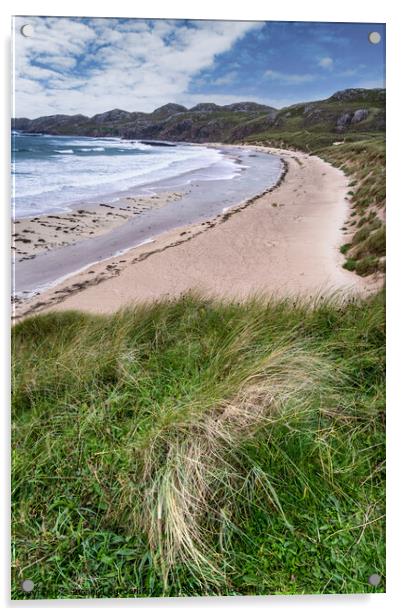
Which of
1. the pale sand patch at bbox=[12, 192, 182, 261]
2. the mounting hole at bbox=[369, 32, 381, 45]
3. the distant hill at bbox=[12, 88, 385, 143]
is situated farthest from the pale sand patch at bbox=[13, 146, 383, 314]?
the mounting hole at bbox=[369, 32, 381, 45]

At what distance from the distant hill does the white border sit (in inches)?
6.8

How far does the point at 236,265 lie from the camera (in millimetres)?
2486

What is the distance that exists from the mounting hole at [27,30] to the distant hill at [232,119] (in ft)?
1.29

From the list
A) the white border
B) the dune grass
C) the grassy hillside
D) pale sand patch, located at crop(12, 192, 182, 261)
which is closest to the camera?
the dune grass

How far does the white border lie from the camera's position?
2238 mm

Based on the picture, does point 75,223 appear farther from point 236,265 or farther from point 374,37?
point 374,37

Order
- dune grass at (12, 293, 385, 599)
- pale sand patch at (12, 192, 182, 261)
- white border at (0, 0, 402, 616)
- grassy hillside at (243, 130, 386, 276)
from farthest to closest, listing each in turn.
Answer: grassy hillside at (243, 130, 386, 276)
pale sand patch at (12, 192, 182, 261)
white border at (0, 0, 402, 616)
dune grass at (12, 293, 385, 599)

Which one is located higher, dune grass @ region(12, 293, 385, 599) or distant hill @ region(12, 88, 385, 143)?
distant hill @ region(12, 88, 385, 143)

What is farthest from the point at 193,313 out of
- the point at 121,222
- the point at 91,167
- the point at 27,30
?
the point at 27,30

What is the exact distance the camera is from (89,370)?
243 centimetres

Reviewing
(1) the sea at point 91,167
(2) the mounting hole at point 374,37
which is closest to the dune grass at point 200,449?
(1) the sea at point 91,167

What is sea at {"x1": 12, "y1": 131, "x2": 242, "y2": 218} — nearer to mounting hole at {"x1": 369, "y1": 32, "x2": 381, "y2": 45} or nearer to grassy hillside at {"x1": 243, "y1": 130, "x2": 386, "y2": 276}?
grassy hillside at {"x1": 243, "y1": 130, "x2": 386, "y2": 276}

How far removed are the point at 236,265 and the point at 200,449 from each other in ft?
3.12

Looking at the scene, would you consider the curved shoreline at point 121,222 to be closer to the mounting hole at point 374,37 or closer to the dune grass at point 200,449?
the dune grass at point 200,449
